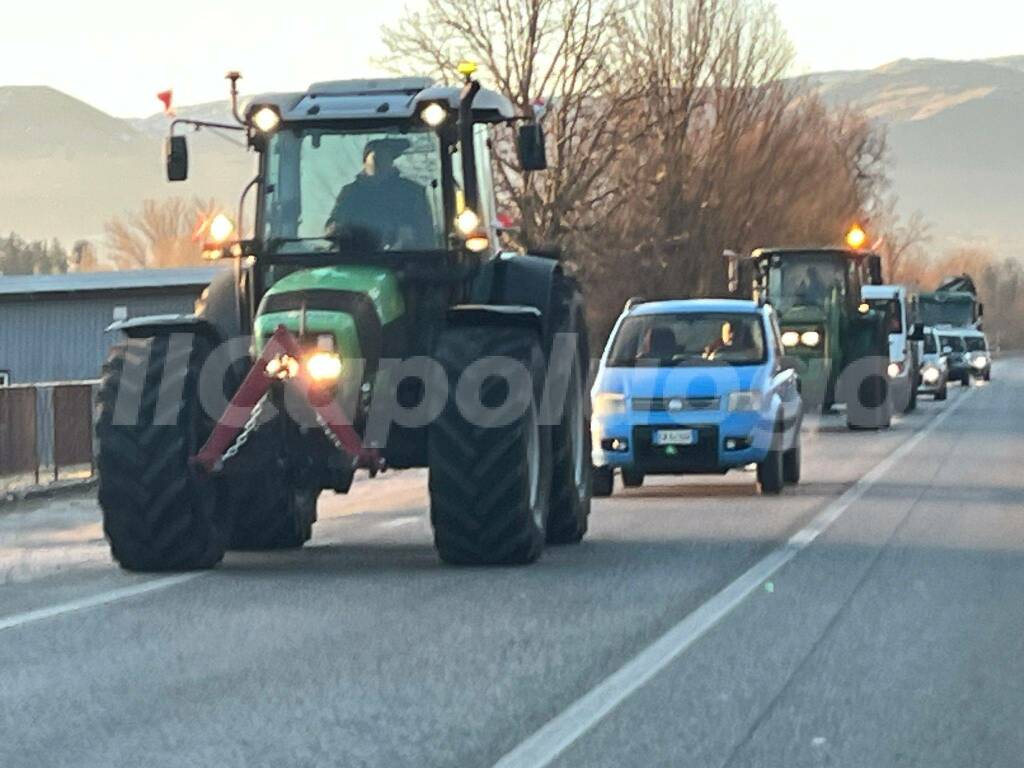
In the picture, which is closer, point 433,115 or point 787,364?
point 433,115

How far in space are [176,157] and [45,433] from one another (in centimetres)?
1397

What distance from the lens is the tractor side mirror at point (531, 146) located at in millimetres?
16188

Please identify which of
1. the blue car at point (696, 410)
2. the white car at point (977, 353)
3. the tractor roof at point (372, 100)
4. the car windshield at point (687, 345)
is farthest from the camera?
the white car at point (977, 353)

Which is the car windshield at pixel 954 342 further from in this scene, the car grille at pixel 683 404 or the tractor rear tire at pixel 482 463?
the tractor rear tire at pixel 482 463

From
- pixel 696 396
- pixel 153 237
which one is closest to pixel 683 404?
pixel 696 396

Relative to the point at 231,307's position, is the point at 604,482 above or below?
below

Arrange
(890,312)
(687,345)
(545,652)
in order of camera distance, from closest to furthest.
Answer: (545,652), (687,345), (890,312)

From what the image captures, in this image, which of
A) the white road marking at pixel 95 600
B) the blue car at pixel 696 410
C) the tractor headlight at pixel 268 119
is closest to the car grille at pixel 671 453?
the blue car at pixel 696 410

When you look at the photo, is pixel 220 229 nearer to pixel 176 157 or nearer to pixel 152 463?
pixel 176 157

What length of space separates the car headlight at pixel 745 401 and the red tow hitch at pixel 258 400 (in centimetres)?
825

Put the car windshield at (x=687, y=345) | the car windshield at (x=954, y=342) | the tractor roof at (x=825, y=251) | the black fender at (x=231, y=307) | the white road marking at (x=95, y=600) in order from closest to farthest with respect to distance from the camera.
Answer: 1. the white road marking at (x=95, y=600)
2. the black fender at (x=231, y=307)
3. the car windshield at (x=687, y=345)
4. the tractor roof at (x=825, y=251)
5. the car windshield at (x=954, y=342)

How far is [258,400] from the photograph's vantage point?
15.2 meters

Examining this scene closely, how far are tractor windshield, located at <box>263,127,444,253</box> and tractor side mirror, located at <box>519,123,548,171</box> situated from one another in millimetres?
531

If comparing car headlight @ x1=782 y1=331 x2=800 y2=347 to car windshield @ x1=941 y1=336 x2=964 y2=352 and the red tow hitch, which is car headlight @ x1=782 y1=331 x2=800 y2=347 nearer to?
the red tow hitch
